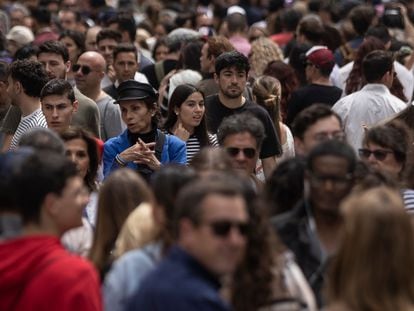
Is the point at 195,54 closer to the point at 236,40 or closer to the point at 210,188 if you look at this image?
the point at 236,40

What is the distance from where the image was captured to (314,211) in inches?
261

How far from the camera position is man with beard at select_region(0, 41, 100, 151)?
11.2 m

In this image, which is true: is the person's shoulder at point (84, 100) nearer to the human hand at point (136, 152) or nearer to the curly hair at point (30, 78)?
the curly hair at point (30, 78)

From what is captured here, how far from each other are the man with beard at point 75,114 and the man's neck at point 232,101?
1.08m

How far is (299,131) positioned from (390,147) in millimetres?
556

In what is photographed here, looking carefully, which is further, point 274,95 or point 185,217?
point 274,95

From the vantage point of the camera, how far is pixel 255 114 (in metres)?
10.9

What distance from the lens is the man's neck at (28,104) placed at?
36.2 ft

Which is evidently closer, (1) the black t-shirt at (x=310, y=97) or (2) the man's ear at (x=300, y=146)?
(2) the man's ear at (x=300, y=146)

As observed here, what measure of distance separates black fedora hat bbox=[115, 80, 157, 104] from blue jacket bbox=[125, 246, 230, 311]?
5.12 metres

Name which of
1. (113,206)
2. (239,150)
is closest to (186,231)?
(113,206)

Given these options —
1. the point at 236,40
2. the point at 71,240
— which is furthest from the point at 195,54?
the point at 71,240

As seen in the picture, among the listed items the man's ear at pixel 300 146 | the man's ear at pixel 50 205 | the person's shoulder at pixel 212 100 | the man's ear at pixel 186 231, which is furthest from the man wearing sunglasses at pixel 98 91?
the man's ear at pixel 186 231

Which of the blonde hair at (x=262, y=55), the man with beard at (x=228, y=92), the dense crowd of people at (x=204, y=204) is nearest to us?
the dense crowd of people at (x=204, y=204)
